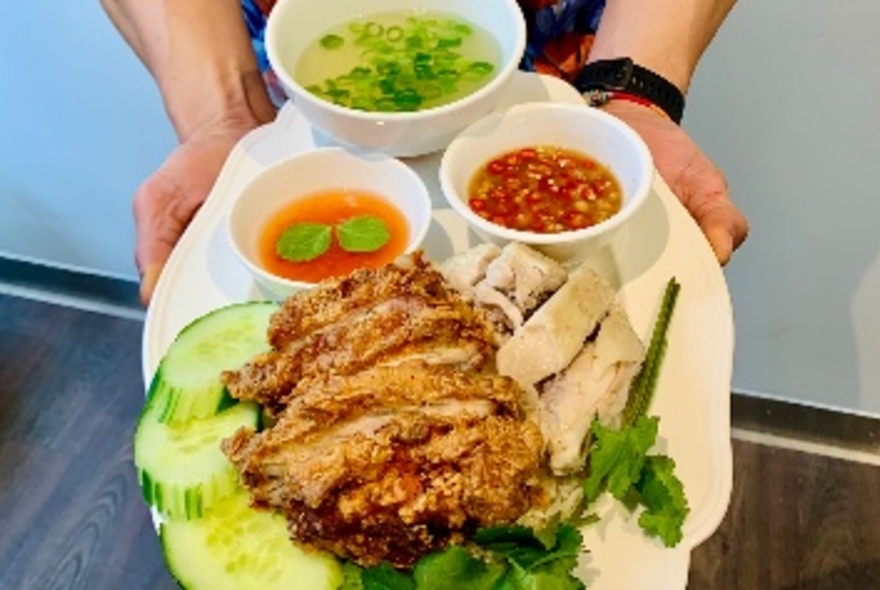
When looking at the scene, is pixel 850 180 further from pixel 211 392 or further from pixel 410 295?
pixel 211 392

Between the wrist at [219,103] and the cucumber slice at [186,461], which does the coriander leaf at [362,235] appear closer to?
the cucumber slice at [186,461]

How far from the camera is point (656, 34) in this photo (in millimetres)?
2699

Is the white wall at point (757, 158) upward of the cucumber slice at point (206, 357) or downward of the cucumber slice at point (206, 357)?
downward

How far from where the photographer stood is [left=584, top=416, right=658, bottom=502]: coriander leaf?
1.79 meters

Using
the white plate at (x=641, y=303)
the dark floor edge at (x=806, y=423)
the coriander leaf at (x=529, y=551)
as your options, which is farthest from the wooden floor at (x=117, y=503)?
the coriander leaf at (x=529, y=551)

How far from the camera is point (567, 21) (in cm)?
270

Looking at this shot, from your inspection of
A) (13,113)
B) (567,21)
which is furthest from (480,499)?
(13,113)

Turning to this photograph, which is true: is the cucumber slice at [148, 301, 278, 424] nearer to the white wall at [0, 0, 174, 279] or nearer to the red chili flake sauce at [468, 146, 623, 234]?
the red chili flake sauce at [468, 146, 623, 234]

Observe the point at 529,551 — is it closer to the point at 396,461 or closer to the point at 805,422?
the point at 396,461

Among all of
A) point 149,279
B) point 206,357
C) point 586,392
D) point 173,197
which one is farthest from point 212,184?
point 586,392

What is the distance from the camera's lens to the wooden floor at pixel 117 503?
354 cm

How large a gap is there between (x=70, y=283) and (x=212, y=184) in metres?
2.37

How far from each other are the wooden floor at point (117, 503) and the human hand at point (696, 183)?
4.93 ft

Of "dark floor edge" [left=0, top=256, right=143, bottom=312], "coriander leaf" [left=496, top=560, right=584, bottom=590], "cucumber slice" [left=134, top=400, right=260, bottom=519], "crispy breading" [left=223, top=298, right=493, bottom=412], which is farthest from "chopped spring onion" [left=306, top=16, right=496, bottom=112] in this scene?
"dark floor edge" [left=0, top=256, right=143, bottom=312]
